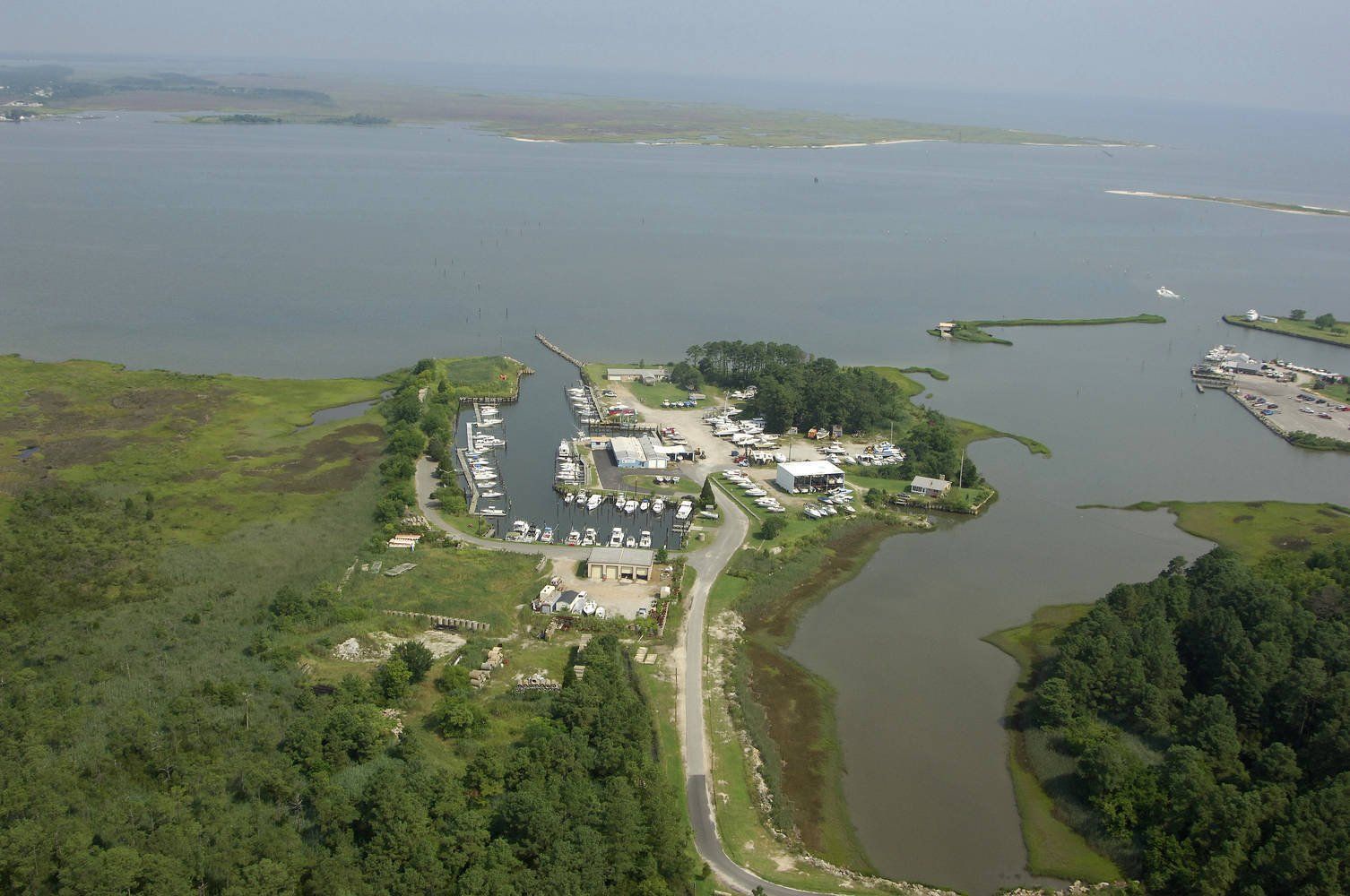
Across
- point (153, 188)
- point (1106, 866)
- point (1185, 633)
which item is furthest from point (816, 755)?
point (153, 188)

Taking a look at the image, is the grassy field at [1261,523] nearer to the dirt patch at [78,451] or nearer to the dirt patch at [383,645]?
the dirt patch at [383,645]

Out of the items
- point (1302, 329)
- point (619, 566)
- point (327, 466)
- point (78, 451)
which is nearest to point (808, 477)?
point (619, 566)

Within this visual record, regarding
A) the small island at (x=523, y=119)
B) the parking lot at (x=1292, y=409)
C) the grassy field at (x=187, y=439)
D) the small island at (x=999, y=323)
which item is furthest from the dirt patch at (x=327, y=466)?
the small island at (x=523, y=119)

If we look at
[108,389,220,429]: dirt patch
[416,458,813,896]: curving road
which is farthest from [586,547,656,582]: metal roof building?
[108,389,220,429]: dirt patch

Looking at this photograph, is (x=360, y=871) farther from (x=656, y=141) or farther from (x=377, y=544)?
(x=656, y=141)

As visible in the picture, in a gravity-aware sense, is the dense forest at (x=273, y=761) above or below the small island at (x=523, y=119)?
below

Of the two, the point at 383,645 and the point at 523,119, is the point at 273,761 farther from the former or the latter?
the point at 523,119

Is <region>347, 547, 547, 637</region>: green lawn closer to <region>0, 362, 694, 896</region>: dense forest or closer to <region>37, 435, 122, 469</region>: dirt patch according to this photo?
<region>0, 362, 694, 896</region>: dense forest
